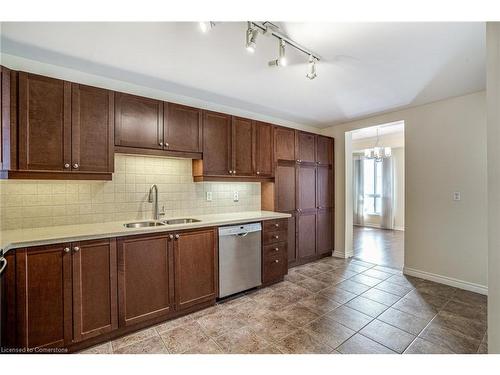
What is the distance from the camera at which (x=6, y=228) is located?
6.41ft

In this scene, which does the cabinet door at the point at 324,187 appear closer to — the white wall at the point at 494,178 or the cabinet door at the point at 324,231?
the cabinet door at the point at 324,231

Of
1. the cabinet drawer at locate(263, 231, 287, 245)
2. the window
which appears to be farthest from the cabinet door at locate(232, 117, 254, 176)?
the window

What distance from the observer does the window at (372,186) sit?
6.93 meters

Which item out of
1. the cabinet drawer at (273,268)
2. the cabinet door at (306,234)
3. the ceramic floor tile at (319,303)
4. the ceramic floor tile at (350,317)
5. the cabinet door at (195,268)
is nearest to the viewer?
the ceramic floor tile at (350,317)

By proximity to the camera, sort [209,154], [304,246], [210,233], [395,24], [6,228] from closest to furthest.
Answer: [395,24] < [6,228] < [210,233] < [209,154] < [304,246]

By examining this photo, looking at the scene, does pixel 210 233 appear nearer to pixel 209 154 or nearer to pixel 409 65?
pixel 209 154

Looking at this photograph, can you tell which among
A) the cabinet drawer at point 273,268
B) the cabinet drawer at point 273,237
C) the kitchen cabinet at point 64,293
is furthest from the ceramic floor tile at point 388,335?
the kitchen cabinet at point 64,293

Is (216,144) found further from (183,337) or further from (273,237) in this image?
(183,337)

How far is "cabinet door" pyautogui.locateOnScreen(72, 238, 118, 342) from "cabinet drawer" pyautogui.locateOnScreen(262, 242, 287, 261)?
1704mm

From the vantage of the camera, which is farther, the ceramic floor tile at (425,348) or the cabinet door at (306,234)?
the cabinet door at (306,234)

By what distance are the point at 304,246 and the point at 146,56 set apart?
10.9 ft

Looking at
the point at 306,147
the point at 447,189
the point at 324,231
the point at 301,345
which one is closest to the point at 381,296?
the point at 301,345

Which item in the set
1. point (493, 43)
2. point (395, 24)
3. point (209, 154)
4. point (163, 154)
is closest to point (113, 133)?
point (163, 154)

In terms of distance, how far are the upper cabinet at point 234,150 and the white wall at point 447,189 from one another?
83.4 inches
